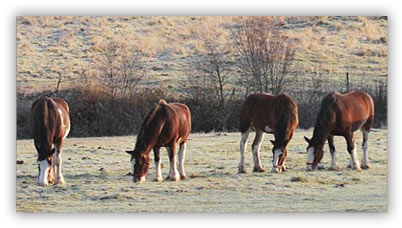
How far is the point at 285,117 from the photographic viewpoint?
678 inches

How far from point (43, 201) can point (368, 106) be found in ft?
12.8

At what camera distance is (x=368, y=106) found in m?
17.1

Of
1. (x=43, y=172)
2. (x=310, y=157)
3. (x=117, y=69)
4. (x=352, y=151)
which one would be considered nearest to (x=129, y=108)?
(x=117, y=69)

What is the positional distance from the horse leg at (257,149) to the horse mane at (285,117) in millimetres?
381

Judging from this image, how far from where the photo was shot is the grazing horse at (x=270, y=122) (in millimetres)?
17062

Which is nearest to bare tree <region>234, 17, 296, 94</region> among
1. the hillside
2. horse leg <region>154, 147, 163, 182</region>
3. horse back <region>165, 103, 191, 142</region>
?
the hillside

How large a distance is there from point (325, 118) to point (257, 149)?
2.94 ft

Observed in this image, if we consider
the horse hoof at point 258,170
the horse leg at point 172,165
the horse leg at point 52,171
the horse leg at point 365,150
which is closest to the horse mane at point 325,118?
the horse leg at point 365,150

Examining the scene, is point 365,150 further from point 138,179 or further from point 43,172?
point 43,172

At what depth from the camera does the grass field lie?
1608 centimetres

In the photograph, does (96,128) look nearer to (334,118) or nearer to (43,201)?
(43,201)

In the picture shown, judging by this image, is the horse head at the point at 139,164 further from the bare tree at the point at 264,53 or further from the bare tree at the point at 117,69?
the bare tree at the point at 264,53
